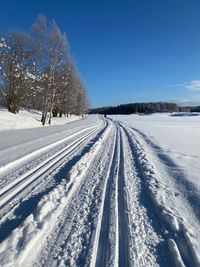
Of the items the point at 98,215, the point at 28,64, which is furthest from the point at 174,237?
the point at 28,64

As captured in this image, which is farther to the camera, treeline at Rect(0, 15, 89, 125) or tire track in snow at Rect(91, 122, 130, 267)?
treeline at Rect(0, 15, 89, 125)

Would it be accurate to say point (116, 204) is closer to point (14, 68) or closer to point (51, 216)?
point (51, 216)

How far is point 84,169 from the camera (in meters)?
3.50

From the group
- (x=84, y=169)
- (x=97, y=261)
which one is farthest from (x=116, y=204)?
(x=84, y=169)

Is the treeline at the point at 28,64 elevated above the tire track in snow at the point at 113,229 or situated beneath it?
elevated above

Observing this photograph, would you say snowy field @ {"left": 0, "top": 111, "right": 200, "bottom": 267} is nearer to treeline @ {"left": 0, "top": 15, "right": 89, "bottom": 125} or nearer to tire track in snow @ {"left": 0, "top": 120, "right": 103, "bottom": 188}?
tire track in snow @ {"left": 0, "top": 120, "right": 103, "bottom": 188}

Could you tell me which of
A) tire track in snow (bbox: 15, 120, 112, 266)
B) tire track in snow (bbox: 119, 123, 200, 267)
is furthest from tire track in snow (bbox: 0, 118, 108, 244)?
tire track in snow (bbox: 119, 123, 200, 267)

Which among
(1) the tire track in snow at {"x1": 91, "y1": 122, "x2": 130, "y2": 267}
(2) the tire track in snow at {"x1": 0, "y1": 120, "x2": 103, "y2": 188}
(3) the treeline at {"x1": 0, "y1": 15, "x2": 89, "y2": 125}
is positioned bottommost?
(1) the tire track in snow at {"x1": 91, "y1": 122, "x2": 130, "y2": 267}

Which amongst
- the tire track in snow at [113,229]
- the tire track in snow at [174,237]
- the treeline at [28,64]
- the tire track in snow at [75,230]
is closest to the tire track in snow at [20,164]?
the tire track in snow at [75,230]

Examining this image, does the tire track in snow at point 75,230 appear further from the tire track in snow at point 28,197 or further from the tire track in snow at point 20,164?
the tire track in snow at point 20,164

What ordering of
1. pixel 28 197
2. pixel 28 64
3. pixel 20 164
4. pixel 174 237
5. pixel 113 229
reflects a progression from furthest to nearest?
pixel 28 64 → pixel 20 164 → pixel 28 197 → pixel 113 229 → pixel 174 237

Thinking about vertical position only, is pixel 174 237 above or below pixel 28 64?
below

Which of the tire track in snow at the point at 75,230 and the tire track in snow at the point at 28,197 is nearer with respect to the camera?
the tire track in snow at the point at 75,230

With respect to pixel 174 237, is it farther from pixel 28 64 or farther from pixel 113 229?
pixel 28 64
